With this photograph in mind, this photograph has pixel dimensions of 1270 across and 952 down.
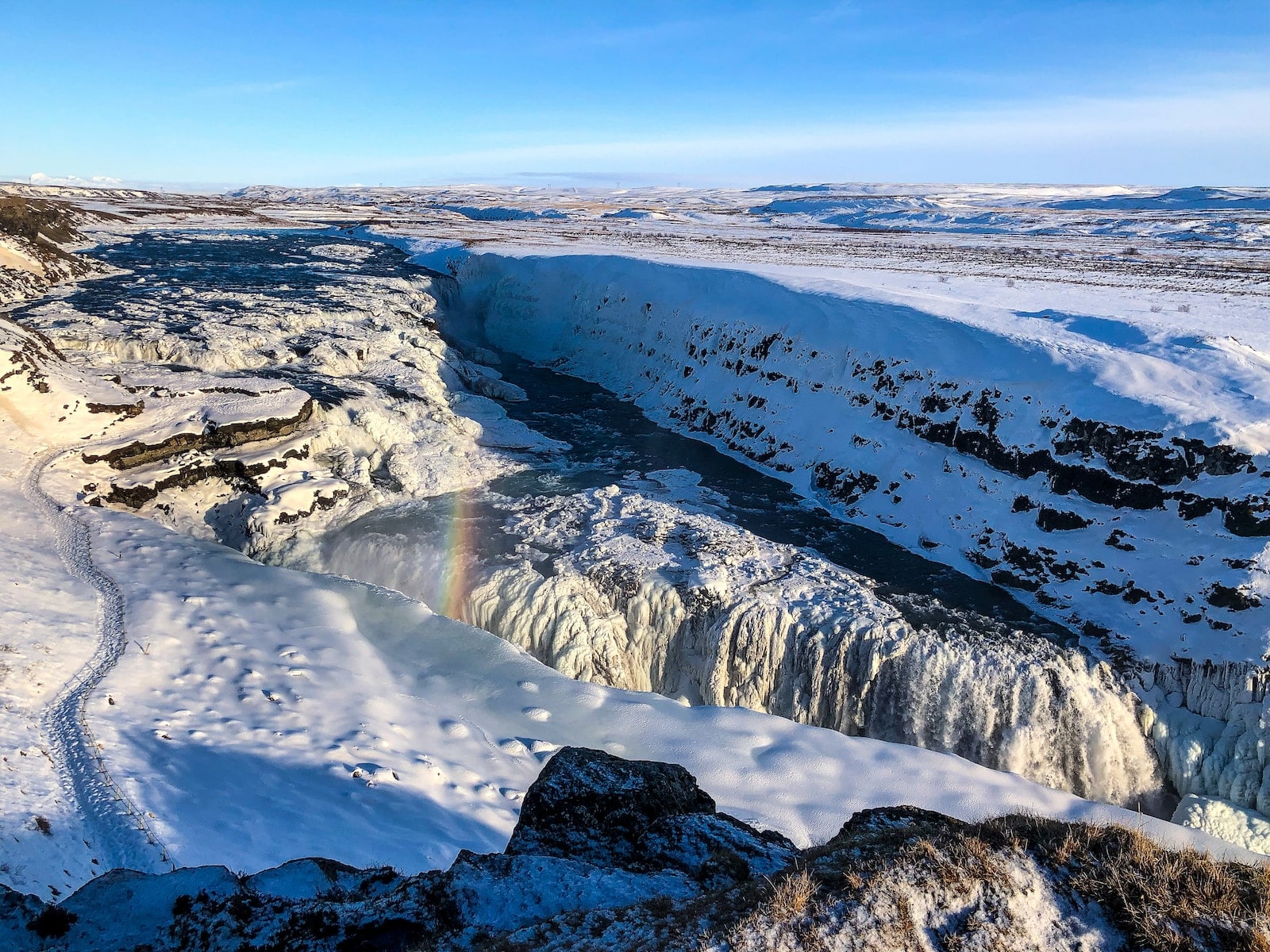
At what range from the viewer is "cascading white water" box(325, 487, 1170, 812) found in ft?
44.1

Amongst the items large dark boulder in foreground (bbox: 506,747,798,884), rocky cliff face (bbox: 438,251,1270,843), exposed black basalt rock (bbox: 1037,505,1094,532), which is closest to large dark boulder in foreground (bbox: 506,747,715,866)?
large dark boulder in foreground (bbox: 506,747,798,884)

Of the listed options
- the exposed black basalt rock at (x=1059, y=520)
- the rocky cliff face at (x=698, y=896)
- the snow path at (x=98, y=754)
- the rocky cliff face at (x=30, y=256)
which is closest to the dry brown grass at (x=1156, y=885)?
the rocky cliff face at (x=698, y=896)

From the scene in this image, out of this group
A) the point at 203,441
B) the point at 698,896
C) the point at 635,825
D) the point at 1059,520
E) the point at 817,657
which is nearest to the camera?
the point at 698,896

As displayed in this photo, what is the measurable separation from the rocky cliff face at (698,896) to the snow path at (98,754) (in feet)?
5.69

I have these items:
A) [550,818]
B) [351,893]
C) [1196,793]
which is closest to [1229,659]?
[1196,793]

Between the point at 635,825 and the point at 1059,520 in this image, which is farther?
the point at 1059,520

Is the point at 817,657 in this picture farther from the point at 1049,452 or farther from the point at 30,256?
the point at 30,256

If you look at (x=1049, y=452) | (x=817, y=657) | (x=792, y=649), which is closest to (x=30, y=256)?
(x=792, y=649)

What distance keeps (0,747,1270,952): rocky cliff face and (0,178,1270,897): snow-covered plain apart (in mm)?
2124

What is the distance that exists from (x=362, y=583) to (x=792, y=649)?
9.02 meters

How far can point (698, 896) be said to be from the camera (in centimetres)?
520

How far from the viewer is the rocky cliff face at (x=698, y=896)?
4.52m

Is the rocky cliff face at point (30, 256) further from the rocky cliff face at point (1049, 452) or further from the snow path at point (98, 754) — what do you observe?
the rocky cliff face at point (1049, 452)

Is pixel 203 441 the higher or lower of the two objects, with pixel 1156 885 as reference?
lower
